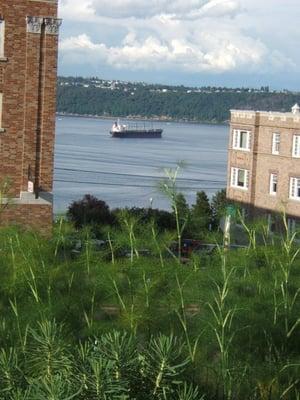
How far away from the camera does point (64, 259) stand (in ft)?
36.0

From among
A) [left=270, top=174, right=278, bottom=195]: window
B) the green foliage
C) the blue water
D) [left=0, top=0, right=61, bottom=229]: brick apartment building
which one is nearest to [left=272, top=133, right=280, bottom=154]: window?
[left=270, top=174, right=278, bottom=195]: window

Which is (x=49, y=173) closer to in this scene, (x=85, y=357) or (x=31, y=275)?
(x=31, y=275)

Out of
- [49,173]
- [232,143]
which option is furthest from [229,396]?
[232,143]

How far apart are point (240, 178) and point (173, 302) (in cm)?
4915

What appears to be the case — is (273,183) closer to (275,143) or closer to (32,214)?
(275,143)

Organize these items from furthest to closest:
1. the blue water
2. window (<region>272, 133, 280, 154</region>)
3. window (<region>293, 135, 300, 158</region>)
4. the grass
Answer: the blue water → window (<region>272, 133, 280, 154</region>) → window (<region>293, 135, 300, 158</region>) → the grass

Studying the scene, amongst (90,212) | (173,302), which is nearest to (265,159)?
(90,212)

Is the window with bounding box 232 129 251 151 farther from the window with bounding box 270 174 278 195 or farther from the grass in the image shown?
the grass

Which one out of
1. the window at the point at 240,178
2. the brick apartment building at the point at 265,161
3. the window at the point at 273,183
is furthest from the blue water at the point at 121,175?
the window at the point at 273,183

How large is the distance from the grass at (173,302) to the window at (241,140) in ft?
149

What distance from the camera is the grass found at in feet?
26.2

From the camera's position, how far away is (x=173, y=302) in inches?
364

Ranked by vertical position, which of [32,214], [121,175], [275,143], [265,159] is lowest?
[121,175]

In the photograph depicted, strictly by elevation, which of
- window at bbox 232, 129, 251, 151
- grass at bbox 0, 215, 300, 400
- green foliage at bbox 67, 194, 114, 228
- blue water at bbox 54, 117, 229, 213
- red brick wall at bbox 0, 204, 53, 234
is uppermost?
grass at bbox 0, 215, 300, 400
